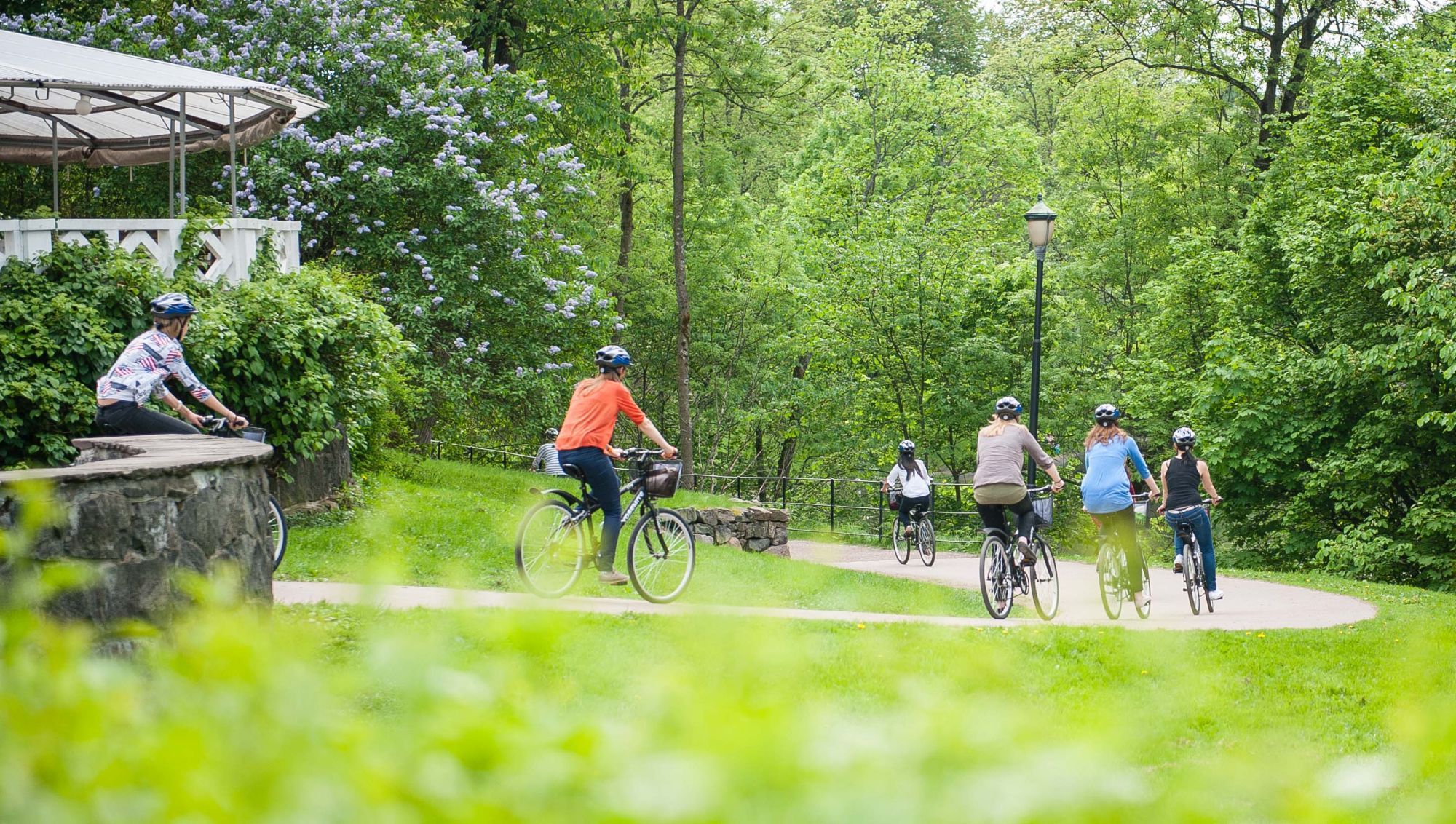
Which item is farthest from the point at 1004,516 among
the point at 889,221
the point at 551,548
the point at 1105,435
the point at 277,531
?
the point at 889,221

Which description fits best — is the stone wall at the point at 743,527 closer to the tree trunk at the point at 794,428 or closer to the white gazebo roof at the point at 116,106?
the white gazebo roof at the point at 116,106

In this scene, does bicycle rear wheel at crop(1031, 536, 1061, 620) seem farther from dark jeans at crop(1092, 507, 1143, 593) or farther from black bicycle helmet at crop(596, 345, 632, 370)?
black bicycle helmet at crop(596, 345, 632, 370)

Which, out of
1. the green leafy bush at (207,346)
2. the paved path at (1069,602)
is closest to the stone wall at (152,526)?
the paved path at (1069,602)

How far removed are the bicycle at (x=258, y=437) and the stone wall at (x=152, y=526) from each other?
88.4 inches

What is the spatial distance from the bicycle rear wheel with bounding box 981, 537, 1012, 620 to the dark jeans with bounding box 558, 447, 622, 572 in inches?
138

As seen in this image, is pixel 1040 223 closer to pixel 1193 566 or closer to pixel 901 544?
pixel 901 544

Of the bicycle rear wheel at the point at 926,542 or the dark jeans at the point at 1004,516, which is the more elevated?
the dark jeans at the point at 1004,516

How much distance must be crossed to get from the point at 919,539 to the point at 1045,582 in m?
8.57

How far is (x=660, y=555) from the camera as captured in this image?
34.3ft

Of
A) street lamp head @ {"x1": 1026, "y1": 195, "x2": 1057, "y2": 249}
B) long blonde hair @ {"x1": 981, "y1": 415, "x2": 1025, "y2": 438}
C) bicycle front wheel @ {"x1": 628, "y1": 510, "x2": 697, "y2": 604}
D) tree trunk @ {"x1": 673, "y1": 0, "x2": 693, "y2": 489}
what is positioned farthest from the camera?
tree trunk @ {"x1": 673, "y1": 0, "x2": 693, "y2": 489}

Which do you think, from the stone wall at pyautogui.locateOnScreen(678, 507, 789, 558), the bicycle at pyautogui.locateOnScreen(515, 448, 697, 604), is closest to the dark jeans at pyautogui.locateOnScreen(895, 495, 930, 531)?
the stone wall at pyautogui.locateOnScreen(678, 507, 789, 558)

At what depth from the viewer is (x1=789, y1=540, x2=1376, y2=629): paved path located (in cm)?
1260

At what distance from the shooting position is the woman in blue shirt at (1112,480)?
1192cm

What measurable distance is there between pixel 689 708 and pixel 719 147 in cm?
3102
